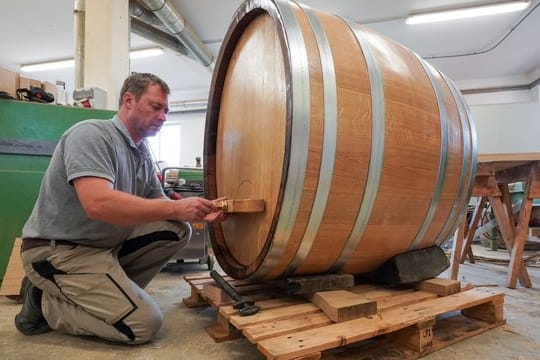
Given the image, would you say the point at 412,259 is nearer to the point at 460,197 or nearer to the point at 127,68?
the point at 460,197

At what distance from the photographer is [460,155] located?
1693 millimetres

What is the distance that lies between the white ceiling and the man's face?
4.64 m

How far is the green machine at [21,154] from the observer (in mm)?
2324

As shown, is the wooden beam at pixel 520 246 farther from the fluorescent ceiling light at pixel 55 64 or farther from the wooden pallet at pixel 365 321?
the fluorescent ceiling light at pixel 55 64

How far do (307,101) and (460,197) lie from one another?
102cm

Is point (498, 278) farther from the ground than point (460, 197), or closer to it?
closer to it

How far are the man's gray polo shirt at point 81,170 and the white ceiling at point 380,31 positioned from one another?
486cm

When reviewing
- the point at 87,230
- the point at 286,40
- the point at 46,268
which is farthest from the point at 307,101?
the point at 46,268

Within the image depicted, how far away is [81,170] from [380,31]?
6.69 m

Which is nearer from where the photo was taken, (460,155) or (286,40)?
(286,40)

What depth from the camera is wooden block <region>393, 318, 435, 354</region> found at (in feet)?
4.44

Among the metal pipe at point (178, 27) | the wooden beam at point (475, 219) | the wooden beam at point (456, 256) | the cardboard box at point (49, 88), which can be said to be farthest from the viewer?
the metal pipe at point (178, 27)

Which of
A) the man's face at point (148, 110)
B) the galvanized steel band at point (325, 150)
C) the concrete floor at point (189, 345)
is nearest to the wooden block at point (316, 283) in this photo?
the galvanized steel band at point (325, 150)

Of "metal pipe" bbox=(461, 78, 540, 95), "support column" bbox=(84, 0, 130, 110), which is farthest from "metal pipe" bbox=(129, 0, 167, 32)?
"metal pipe" bbox=(461, 78, 540, 95)
